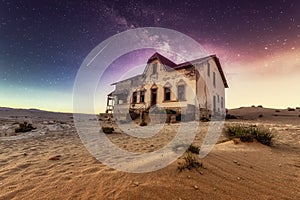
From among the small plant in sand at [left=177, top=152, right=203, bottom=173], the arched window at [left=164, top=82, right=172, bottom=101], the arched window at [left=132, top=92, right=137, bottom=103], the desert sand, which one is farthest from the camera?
the arched window at [left=132, top=92, right=137, bottom=103]

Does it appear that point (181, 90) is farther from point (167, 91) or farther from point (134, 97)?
point (134, 97)

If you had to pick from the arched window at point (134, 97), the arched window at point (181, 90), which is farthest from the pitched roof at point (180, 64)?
the arched window at point (134, 97)

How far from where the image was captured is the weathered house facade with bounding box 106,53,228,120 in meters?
19.3

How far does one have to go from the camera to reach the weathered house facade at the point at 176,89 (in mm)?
19312

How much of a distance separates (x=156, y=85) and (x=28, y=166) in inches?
767

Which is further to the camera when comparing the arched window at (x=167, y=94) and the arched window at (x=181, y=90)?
the arched window at (x=167, y=94)

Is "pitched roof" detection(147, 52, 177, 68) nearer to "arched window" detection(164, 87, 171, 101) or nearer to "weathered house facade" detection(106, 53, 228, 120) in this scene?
"weathered house facade" detection(106, 53, 228, 120)

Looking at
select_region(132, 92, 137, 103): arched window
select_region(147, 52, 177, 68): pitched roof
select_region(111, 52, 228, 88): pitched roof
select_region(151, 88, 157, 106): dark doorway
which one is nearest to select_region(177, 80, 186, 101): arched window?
select_region(111, 52, 228, 88): pitched roof

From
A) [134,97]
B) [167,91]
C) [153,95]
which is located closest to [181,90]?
[167,91]

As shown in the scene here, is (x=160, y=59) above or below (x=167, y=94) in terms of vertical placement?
above

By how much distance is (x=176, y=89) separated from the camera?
20.7 meters

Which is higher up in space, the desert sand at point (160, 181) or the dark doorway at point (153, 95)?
the dark doorway at point (153, 95)

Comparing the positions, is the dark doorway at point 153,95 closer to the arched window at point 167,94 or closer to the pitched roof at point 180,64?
the arched window at point 167,94

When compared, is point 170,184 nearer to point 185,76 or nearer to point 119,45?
point 119,45
